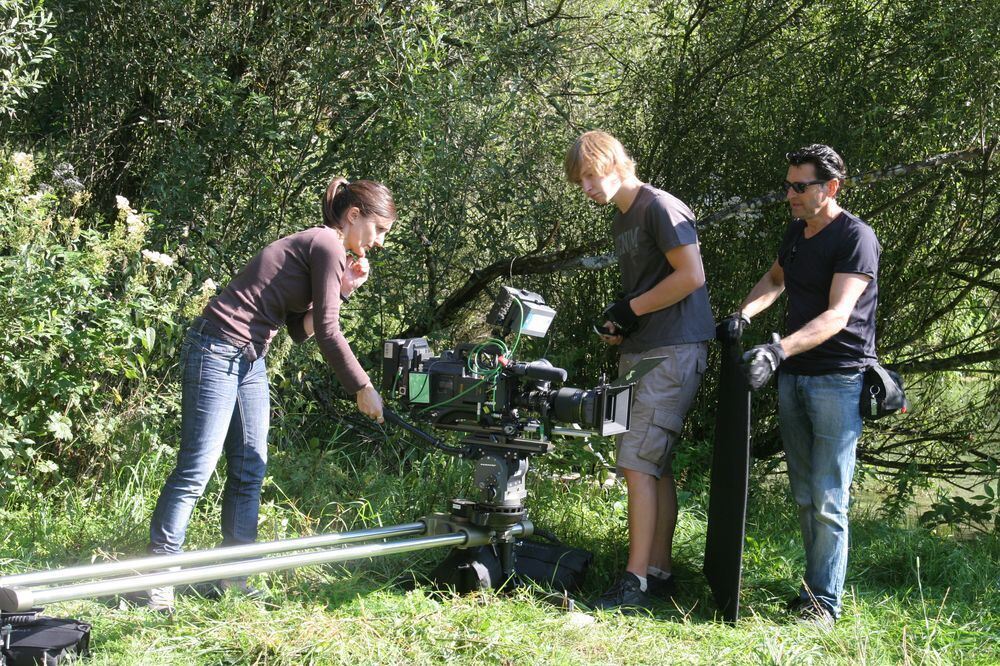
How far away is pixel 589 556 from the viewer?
427 centimetres

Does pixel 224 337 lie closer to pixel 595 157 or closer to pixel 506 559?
pixel 506 559

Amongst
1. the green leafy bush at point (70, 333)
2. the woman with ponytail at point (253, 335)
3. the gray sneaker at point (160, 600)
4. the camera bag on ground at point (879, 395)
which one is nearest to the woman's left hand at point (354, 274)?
the woman with ponytail at point (253, 335)

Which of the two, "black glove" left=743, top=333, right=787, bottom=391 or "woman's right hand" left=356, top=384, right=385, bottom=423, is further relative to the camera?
"woman's right hand" left=356, top=384, right=385, bottom=423

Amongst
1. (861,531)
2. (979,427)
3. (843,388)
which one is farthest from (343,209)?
(979,427)

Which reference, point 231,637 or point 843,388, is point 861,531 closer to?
point 843,388

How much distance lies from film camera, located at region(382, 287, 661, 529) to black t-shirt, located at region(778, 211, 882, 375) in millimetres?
712

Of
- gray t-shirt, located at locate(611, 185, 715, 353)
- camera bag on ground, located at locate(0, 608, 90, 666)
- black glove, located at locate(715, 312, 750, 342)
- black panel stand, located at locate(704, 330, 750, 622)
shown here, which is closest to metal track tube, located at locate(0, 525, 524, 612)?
camera bag on ground, located at locate(0, 608, 90, 666)

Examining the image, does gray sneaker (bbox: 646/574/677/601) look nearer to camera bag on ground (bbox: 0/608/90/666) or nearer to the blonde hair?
the blonde hair

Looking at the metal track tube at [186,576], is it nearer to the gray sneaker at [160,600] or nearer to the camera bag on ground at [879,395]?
the gray sneaker at [160,600]

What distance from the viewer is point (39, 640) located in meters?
3.04

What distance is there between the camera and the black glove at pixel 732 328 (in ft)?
13.0

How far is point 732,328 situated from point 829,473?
662 mm

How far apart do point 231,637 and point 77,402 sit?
175 cm

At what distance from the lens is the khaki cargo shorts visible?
160 inches
